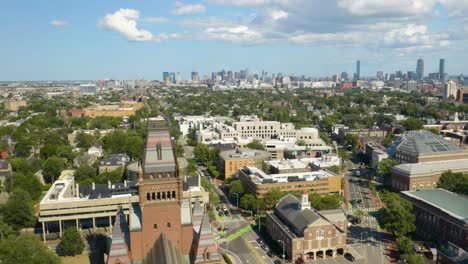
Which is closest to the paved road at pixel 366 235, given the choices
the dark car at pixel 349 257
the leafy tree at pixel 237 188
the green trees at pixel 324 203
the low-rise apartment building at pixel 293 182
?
the dark car at pixel 349 257

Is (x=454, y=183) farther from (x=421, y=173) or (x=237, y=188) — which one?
(x=237, y=188)

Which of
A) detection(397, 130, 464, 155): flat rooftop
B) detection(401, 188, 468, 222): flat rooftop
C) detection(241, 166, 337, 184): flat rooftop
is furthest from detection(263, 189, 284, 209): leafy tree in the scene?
detection(397, 130, 464, 155): flat rooftop

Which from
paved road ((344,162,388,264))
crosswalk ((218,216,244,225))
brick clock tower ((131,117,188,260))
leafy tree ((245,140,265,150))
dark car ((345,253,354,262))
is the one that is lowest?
crosswalk ((218,216,244,225))

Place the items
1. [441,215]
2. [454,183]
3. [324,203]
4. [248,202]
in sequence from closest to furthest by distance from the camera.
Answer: [441,215]
[324,203]
[248,202]
[454,183]

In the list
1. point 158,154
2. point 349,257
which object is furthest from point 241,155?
point 158,154

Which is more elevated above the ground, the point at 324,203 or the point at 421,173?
the point at 421,173

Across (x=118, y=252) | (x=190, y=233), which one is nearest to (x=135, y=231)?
(x=118, y=252)

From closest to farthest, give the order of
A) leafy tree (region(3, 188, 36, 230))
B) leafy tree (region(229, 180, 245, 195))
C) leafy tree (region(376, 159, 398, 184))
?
leafy tree (region(3, 188, 36, 230)) → leafy tree (region(229, 180, 245, 195)) → leafy tree (region(376, 159, 398, 184))

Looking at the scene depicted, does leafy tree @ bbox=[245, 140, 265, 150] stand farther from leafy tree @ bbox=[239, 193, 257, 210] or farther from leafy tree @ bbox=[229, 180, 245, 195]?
leafy tree @ bbox=[239, 193, 257, 210]
